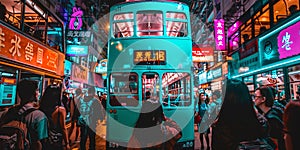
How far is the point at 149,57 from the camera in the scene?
6.45 m

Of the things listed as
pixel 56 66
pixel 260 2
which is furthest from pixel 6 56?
pixel 260 2

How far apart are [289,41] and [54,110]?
8.76 meters

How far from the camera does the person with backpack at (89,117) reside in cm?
617

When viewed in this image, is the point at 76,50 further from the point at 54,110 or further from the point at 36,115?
the point at 36,115

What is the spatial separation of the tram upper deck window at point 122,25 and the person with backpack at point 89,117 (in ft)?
7.13

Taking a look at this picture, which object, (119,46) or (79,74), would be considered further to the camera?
(79,74)

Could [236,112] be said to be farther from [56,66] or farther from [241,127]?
[56,66]

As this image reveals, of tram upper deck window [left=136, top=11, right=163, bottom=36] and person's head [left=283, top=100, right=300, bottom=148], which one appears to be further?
tram upper deck window [left=136, top=11, right=163, bottom=36]

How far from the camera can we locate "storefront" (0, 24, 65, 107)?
562cm

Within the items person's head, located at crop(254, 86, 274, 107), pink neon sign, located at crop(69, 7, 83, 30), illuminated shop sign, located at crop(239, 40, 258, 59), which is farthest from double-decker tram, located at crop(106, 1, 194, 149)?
pink neon sign, located at crop(69, 7, 83, 30)

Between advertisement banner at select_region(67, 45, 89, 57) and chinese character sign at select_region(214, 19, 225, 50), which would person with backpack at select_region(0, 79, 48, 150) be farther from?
chinese character sign at select_region(214, 19, 225, 50)

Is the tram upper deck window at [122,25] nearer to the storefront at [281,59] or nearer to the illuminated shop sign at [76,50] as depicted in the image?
the storefront at [281,59]

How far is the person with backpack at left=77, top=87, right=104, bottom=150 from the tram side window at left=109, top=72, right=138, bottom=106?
71cm

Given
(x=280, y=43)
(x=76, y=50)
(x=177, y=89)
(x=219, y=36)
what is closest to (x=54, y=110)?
(x=177, y=89)
